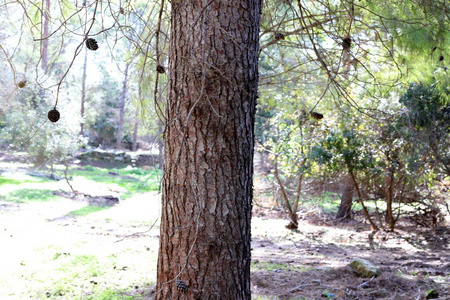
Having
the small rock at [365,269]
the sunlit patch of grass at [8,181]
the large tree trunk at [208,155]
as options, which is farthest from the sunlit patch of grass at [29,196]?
the large tree trunk at [208,155]

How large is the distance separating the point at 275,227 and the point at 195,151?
287 inches

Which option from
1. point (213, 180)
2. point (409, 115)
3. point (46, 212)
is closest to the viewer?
point (213, 180)

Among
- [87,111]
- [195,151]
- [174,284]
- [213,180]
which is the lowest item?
[174,284]

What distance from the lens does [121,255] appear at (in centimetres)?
503

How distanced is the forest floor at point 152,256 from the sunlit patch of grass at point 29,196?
0.21 meters

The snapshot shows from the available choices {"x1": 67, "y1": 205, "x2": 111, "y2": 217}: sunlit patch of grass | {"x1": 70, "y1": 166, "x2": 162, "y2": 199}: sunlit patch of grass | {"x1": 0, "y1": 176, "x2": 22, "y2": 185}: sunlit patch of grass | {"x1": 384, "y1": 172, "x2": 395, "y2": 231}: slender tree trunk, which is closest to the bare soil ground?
{"x1": 384, "y1": 172, "x2": 395, "y2": 231}: slender tree trunk

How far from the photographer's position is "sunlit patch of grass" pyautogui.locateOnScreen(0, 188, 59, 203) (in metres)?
9.45

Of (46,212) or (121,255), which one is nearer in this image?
(121,255)

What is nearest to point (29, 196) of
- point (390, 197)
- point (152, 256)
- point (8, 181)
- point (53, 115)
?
point (8, 181)

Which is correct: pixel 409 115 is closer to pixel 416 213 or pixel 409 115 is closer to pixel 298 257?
pixel 416 213

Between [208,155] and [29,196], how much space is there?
944 cm

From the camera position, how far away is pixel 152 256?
16.8ft

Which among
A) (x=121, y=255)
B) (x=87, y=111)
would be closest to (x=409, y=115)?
(x=121, y=255)

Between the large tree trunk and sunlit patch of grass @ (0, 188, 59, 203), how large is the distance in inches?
343
